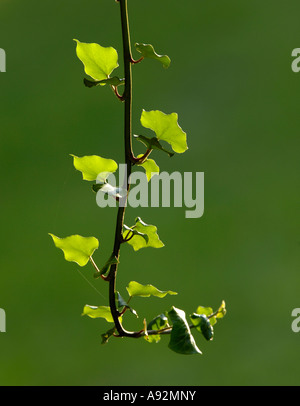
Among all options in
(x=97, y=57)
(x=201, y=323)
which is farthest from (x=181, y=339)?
(x=97, y=57)

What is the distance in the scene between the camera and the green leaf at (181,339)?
0.65 feet

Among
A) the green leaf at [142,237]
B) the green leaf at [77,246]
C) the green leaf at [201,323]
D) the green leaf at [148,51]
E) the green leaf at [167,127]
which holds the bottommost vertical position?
the green leaf at [201,323]

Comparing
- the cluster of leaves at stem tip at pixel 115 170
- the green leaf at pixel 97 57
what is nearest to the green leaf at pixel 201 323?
the cluster of leaves at stem tip at pixel 115 170

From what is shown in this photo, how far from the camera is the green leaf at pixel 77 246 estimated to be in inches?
9.0

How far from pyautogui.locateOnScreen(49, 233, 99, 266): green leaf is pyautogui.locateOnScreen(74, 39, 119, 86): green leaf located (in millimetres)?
70

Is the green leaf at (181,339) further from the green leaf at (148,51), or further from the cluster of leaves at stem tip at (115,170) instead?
the green leaf at (148,51)

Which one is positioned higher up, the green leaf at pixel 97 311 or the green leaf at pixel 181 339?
the green leaf at pixel 97 311

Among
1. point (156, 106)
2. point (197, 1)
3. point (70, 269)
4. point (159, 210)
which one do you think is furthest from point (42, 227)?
point (197, 1)

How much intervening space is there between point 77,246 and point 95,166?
0.04 meters

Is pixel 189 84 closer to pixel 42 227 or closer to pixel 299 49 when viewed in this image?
pixel 299 49

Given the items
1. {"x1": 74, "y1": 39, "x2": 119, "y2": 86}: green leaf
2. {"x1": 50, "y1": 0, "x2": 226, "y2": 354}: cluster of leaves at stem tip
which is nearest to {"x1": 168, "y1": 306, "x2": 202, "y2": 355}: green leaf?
{"x1": 50, "y1": 0, "x2": 226, "y2": 354}: cluster of leaves at stem tip

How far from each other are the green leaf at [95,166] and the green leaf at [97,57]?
1.3 inches

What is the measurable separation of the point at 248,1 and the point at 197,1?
0.13 meters

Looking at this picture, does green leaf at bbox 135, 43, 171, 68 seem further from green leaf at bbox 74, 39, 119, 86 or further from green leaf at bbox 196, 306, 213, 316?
green leaf at bbox 196, 306, 213, 316
